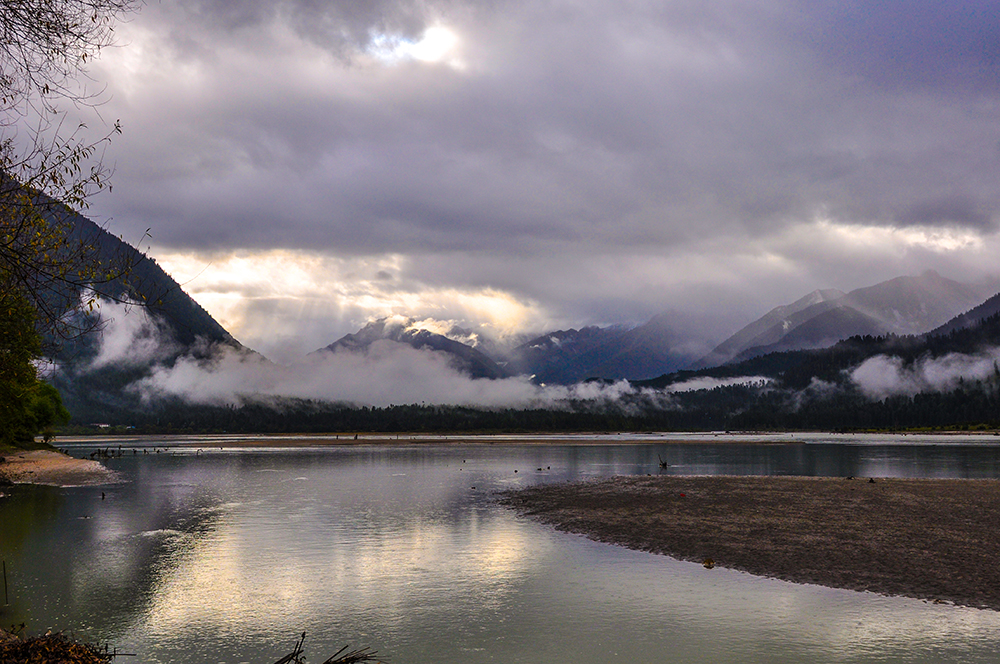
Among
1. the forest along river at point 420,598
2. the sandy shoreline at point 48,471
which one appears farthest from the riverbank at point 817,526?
the sandy shoreline at point 48,471

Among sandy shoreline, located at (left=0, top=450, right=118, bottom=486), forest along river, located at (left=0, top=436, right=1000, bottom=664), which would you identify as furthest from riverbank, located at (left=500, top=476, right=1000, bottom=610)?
sandy shoreline, located at (left=0, top=450, right=118, bottom=486)

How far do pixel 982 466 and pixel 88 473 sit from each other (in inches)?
5465

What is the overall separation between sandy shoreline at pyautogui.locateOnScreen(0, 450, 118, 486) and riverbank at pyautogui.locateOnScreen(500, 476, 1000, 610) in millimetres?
61567

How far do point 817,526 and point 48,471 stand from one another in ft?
343

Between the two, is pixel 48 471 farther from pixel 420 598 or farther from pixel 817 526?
pixel 817 526

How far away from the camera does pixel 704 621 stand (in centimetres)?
2778

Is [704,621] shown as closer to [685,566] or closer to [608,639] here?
[608,639]

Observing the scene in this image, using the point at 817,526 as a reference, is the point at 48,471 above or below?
above

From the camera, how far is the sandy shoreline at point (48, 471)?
9056 cm

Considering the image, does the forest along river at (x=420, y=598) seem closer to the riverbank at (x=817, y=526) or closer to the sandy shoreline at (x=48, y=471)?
the riverbank at (x=817, y=526)

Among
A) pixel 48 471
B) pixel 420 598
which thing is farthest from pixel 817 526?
pixel 48 471

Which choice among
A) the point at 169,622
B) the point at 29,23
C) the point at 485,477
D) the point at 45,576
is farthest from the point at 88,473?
the point at 29,23

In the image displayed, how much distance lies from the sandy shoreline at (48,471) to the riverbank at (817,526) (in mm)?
61567

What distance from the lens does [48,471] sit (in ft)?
331
